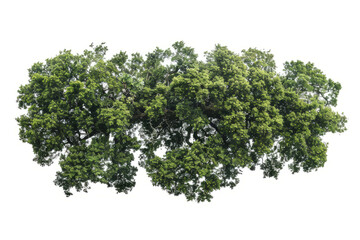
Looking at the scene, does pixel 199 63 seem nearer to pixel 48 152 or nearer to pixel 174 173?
pixel 174 173

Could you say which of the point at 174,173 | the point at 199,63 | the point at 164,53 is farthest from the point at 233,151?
the point at 164,53

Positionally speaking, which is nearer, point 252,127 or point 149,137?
point 252,127

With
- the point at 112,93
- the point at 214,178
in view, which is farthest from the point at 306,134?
the point at 112,93

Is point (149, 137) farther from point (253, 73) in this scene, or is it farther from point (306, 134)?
point (306, 134)

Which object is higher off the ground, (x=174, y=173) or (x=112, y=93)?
(x=112, y=93)

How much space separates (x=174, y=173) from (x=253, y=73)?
657cm

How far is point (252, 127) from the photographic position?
69.9ft

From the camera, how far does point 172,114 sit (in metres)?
22.9

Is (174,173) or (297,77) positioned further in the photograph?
(297,77)

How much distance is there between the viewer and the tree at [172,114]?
2116 cm

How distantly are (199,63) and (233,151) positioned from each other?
5006mm

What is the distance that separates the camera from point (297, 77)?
23.7 meters

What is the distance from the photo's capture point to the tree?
69.4 feet

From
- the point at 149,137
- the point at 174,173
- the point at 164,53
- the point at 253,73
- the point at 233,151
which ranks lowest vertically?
the point at 174,173
